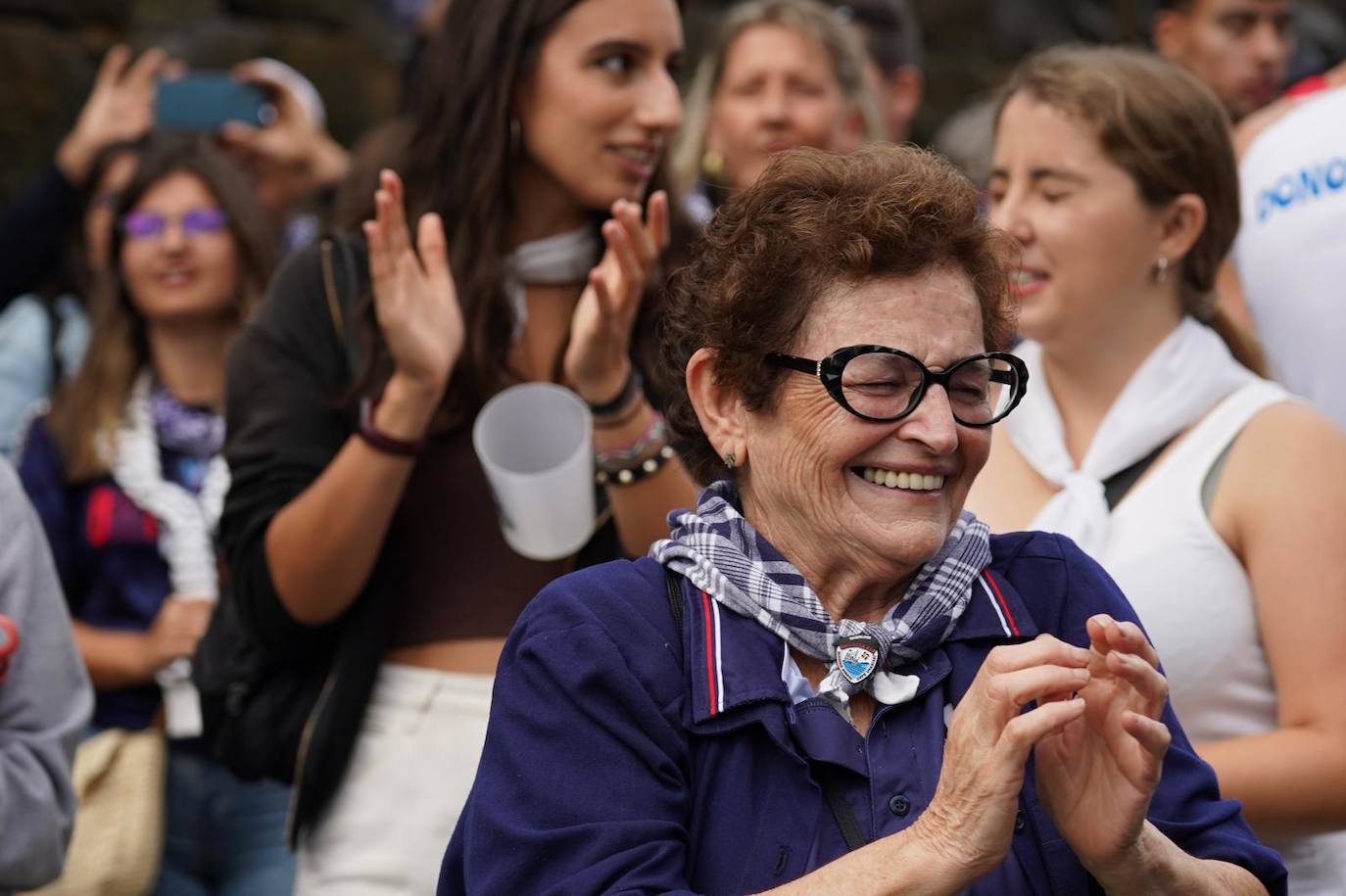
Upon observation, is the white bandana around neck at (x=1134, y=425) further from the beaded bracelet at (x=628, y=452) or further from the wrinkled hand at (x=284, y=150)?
the wrinkled hand at (x=284, y=150)

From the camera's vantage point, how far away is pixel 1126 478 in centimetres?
285

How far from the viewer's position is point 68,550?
397 cm

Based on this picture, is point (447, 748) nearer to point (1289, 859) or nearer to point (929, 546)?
point (929, 546)

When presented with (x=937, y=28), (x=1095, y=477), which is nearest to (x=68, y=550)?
(x=1095, y=477)

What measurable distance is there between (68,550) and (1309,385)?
8.77 feet

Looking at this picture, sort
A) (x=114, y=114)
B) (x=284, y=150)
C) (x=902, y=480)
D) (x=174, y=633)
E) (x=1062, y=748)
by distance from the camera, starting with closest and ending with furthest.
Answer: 1. (x=1062, y=748)
2. (x=902, y=480)
3. (x=174, y=633)
4. (x=114, y=114)
5. (x=284, y=150)

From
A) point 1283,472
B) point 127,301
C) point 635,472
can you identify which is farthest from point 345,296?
point 127,301

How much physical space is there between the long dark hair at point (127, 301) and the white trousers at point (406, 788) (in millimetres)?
1498

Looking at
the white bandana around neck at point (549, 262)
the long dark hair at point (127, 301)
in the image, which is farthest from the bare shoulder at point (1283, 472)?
the long dark hair at point (127, 301)

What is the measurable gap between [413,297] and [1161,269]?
1.27 metres

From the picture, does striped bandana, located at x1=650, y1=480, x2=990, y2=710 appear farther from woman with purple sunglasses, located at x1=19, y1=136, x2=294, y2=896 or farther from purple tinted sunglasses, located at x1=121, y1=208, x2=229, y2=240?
purple tinted sunglasses, located at x1=121, y1=208, x2=229, y2=240

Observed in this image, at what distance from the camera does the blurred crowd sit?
2.64 meters

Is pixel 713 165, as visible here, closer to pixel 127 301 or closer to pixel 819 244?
pixel 127 301

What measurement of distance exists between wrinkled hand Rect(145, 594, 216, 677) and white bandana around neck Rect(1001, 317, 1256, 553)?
1865 millimetres
